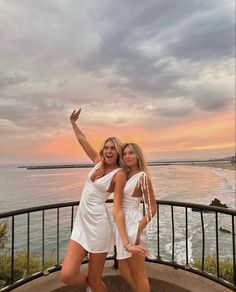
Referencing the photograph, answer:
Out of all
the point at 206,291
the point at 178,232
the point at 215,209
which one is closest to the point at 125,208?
the point at 215,209

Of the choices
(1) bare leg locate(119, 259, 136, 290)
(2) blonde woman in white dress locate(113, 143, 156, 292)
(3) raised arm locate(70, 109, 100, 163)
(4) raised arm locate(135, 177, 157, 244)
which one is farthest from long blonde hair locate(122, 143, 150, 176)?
(1) bare leg locate(119, 259, 136, 290)

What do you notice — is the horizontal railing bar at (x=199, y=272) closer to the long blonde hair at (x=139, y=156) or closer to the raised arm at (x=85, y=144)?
the long blonde hair at (x=139, y=156)

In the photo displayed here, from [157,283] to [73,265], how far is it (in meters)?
1.51

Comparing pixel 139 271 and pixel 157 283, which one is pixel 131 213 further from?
pixel 157 283

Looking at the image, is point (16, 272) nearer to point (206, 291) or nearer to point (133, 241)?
point (206, 291)

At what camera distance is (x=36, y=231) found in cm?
2428

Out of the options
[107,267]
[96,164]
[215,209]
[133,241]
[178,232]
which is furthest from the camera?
[178,232]

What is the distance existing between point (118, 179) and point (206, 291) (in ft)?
6.39

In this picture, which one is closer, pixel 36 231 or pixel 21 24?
pixel 21 24

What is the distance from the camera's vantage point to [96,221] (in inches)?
111

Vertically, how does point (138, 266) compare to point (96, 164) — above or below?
below

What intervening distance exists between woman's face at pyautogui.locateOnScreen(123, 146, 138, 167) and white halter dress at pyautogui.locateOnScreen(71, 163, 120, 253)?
12 centimetres

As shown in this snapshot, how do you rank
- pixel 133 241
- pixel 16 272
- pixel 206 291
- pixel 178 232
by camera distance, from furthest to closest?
pixel 178 232, pixel 16 272, pixel 206 291, pixel 133 241

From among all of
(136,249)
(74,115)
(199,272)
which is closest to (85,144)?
(74,115)
